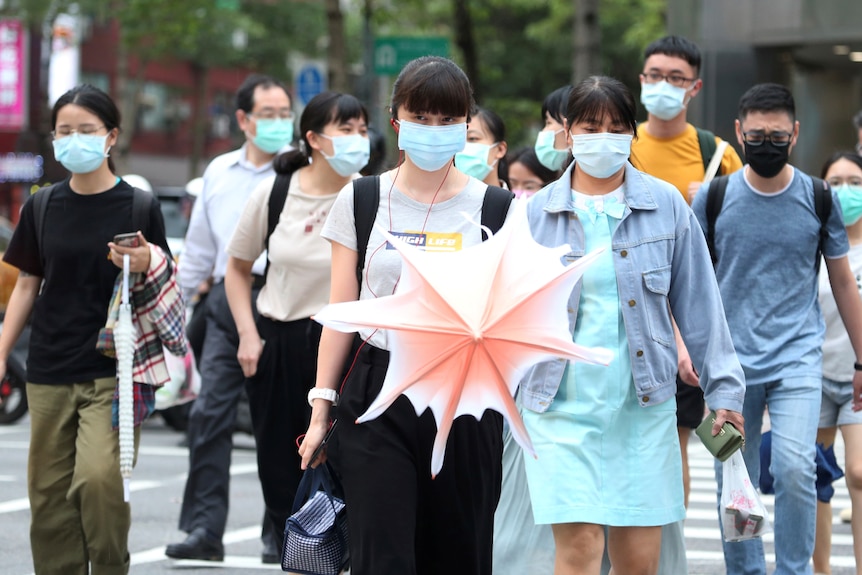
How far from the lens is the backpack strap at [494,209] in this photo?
→ 4.51 meters

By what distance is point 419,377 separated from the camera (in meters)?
4.12

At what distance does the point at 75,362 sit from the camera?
5.75 m

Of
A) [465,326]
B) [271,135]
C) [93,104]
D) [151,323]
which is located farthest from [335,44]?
[465,326]

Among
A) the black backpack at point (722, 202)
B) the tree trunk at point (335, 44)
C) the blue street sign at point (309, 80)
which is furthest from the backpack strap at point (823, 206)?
the blue street sign at point (309, 80)

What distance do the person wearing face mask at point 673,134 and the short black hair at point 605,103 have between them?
1.96 meters

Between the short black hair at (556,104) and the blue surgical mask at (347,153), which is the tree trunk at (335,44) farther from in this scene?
the blue surgical mask at (347,153)

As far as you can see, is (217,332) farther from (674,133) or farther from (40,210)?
(674,133)

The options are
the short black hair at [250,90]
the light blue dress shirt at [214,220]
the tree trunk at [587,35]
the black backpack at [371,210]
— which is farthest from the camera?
the tree trunk at [587,35]

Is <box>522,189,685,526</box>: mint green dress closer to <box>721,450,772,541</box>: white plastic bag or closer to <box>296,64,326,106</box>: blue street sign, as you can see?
<box>721,450,772,541</box>: white plastic bag

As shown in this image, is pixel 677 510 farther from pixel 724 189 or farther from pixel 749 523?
pixel 724 189

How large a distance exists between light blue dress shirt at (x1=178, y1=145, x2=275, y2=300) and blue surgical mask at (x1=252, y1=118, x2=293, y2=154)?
0.12m

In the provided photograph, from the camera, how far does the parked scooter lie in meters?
13.6

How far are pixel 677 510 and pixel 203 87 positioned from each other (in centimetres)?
3768

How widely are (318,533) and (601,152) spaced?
1.49 meters
